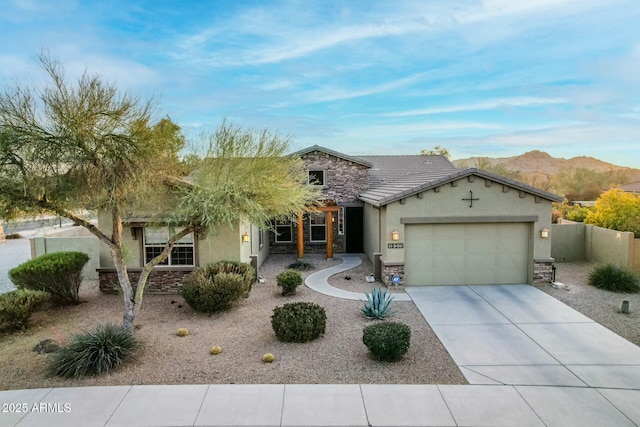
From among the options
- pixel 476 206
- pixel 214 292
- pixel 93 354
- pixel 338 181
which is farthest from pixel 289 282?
pixel 338 181

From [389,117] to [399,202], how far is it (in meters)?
13.0

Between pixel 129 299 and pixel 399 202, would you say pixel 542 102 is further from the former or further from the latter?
pixel 129 299

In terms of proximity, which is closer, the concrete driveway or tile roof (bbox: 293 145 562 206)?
the concrete driveway

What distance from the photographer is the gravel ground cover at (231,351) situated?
693 cm

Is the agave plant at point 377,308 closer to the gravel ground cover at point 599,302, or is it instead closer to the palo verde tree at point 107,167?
the palo verde tree at point 107,167

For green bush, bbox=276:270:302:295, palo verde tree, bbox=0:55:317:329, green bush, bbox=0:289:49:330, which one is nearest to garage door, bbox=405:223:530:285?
green bush, bbox=276:270:302:295

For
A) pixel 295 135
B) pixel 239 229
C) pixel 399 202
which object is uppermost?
pixel 295 135

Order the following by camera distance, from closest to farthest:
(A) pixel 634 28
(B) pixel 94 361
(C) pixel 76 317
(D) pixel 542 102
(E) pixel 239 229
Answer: (B) pixel 94 361 → (C) pixel 76 317 → (A) pixel 634 28 → (E) pixel 239 229 → (D) pixel 542 102

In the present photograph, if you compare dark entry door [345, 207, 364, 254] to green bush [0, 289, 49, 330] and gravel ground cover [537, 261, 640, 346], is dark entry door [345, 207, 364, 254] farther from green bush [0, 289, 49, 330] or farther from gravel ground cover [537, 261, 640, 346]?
green bush [0, 289, 49, 330]

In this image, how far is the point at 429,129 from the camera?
91.9 ft

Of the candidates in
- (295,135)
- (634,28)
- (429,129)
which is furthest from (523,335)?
(429,129)

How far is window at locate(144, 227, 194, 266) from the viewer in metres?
12.7

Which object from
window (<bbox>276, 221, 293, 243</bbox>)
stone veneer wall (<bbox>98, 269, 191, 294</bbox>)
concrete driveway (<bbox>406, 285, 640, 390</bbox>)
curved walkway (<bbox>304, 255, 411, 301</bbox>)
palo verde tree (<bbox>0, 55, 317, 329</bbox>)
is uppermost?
palo verde tree (<bbox>0, 55, 317, 329</bbox>)

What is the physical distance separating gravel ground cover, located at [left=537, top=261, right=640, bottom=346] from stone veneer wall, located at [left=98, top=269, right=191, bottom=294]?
11730 millimetres
